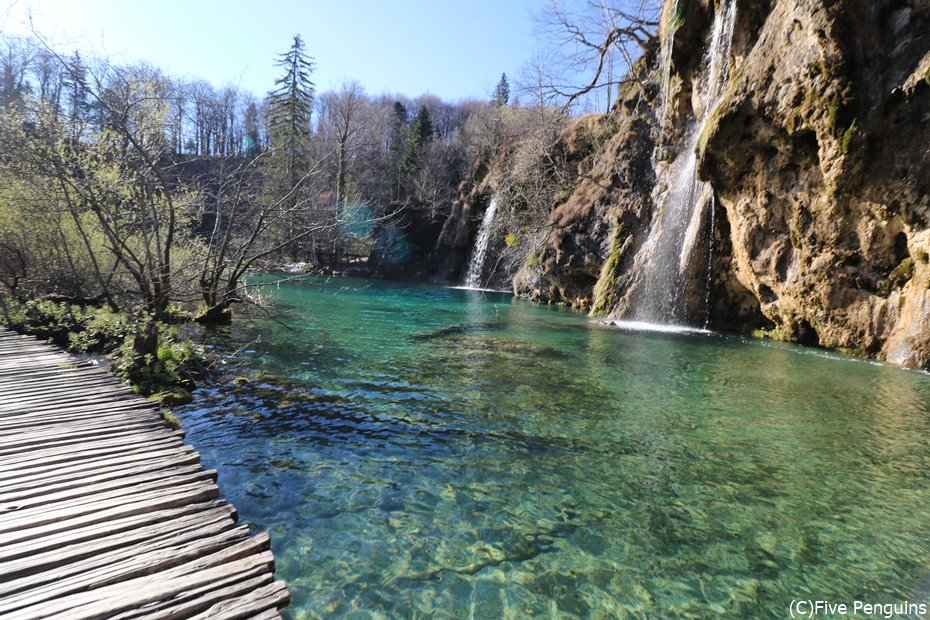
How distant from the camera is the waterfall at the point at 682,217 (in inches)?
609

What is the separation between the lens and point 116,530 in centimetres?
300

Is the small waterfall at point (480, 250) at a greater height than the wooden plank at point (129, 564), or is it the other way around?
the small waterfall at point (480, 250)

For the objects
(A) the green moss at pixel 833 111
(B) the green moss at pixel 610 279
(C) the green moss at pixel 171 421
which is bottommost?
(C) the green moss at pixel 171 421

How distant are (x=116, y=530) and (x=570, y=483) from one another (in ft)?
11.9

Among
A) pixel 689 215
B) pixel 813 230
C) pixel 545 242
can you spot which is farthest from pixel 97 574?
pixel 545 242

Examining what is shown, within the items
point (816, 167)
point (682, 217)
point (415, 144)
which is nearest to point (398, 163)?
point (415, 144)

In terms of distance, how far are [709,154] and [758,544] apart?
12392 mm

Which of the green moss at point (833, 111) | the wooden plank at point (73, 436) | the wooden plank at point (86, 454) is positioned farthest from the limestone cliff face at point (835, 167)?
the wooden plank at point (73, 436)

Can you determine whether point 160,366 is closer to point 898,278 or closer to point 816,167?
point 816,167

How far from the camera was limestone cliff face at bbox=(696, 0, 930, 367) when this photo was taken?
9750mm

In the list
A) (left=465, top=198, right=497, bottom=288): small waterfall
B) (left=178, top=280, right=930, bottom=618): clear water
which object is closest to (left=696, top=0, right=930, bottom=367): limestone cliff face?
(left=178, top=280, right=930, bottom=618): clear water

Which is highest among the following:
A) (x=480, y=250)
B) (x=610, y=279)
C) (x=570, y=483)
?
(x=480, y=250)

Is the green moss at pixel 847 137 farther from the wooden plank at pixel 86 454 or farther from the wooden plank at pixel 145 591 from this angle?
the wooden plank at pixel 86 454

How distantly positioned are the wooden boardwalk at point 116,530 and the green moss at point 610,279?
17060 mm
